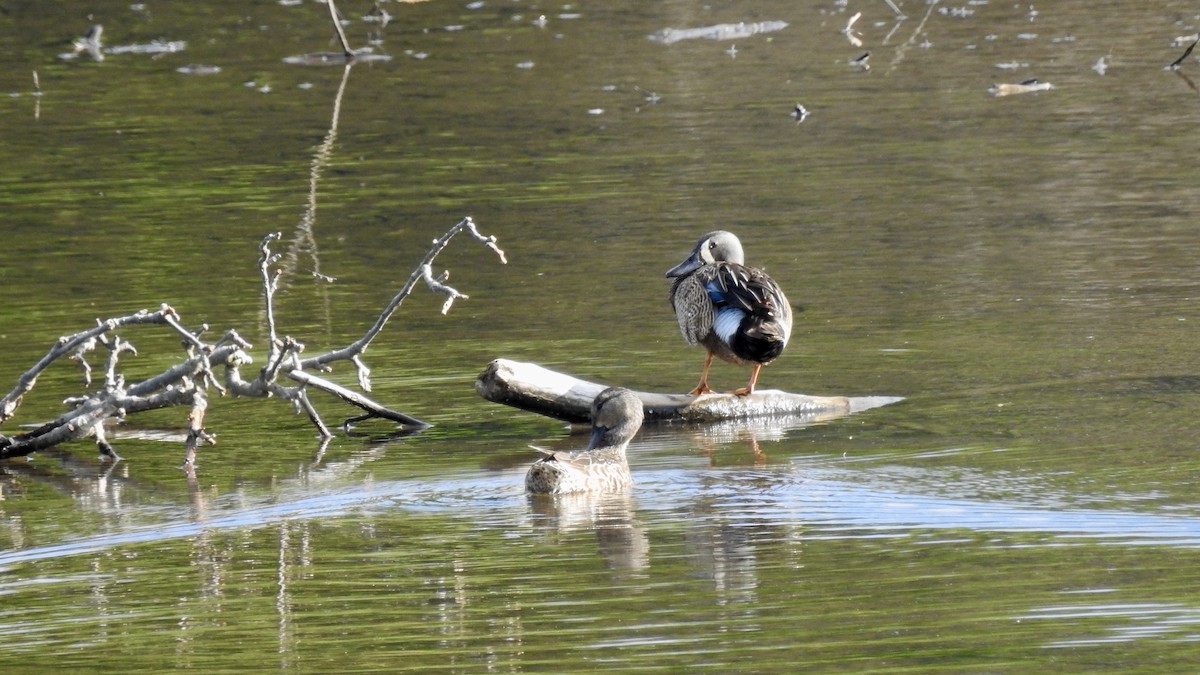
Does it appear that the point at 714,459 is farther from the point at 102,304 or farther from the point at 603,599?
the point at 102,304

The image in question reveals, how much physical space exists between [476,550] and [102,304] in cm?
644

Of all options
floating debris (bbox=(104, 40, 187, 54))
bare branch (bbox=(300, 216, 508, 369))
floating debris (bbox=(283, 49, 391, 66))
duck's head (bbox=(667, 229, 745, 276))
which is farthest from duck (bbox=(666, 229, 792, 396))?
floating debris (bbox=(104, 40, 187, 54))

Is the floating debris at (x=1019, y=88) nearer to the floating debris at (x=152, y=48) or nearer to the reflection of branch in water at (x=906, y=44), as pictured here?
the reflection of branch in water at (x=906, y=44)

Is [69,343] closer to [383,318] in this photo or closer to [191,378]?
[191,378]

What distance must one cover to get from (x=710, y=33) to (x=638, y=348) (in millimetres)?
15571

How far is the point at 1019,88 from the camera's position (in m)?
20.2

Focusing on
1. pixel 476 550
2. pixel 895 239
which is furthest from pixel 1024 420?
pixel 895 239

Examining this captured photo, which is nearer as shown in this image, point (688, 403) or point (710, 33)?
point (688, 403)

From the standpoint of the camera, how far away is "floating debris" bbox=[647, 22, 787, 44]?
25.8 metres

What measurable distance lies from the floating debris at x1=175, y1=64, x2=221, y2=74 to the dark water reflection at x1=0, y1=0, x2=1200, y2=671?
0.37 metres

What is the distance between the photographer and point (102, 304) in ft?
41.8

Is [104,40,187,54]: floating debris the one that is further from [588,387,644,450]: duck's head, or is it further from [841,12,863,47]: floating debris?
[588,387,644,450]: duck's head

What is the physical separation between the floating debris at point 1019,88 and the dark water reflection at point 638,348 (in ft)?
0.64

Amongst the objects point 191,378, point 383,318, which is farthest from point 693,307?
point 191,378
